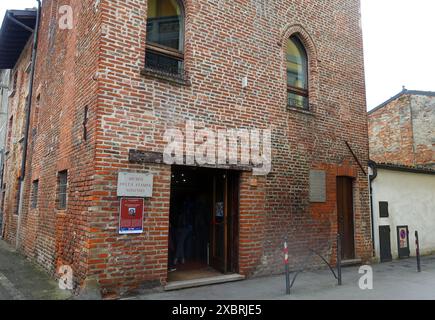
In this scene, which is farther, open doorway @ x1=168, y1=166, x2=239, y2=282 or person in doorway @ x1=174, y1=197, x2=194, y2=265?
person in doorway @ x1=174, y1=197, x2=194, y2=265

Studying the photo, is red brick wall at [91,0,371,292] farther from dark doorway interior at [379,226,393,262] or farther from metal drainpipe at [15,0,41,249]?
metal drainpipe at [15,0,41,249]

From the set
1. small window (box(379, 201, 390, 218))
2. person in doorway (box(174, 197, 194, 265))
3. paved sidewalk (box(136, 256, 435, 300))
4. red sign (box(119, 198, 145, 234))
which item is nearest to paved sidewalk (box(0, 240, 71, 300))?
red sign (box(119, 198, 145, 234))

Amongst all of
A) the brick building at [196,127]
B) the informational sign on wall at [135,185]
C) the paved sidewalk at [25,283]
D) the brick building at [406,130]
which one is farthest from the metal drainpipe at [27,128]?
the brick building at [406,130]

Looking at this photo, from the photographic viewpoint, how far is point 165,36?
7.02m

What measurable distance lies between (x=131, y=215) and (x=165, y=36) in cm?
362

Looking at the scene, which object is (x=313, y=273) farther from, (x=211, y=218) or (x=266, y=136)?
(x=266, y=136)

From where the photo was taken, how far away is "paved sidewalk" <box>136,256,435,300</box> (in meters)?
5.86

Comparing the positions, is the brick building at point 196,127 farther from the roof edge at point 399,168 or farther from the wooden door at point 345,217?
the roof edge at point 399,168

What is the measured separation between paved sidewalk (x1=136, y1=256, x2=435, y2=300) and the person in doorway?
1.95 meters

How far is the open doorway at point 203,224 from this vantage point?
7.39 m

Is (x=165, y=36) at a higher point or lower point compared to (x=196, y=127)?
higher

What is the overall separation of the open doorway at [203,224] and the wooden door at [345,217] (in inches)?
134

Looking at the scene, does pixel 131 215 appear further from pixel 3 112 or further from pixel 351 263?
pixel 3 112

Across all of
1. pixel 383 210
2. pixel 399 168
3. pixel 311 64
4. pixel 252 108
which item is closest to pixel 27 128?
pixel 252 108
